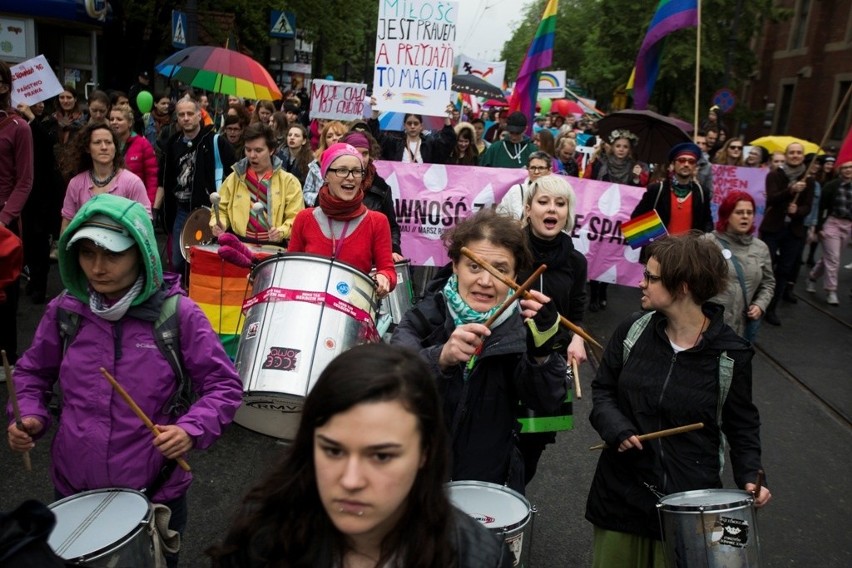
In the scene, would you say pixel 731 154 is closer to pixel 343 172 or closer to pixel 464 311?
pixel 343 172

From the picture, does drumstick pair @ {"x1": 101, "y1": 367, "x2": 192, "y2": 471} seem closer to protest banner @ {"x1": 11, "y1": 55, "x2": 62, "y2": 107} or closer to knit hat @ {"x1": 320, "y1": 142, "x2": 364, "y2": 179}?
knit hat @ {"x1": 320, "y1": 142, "x2": 364, "y2": 179}

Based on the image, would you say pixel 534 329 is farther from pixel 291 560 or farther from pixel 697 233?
pixel 291 560

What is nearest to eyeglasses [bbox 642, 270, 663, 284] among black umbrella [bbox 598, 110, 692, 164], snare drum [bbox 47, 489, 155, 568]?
snare drum [bbox 47, 489, 155, 568]

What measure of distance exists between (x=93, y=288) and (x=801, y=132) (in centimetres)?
3113

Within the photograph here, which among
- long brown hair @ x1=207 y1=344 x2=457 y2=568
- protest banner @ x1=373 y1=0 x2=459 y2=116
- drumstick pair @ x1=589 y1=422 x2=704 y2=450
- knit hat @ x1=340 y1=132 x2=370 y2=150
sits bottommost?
drumstick pair @ x1=589 y1=422 x2=704 y2=450

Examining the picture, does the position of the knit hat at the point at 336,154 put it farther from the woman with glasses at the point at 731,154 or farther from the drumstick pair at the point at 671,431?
the woman with glasses at the point at 731,154

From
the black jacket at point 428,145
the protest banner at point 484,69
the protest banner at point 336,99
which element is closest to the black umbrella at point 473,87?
the protest banner at point 484,69

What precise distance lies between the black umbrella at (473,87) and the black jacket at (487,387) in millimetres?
16031

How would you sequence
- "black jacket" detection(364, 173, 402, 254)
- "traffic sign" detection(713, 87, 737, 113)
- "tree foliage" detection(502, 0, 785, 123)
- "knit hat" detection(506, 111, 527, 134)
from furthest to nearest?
"tree foliage" detection(502, 0, 785, 123) < "traffic sign" detection(713, 87, 737, 113) < "knit hat" detection(506, 111, 527, 134) < "black jacket" detection(364, 173, 402, 254)

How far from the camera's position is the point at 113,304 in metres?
2.40

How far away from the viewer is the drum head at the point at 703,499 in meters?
2.45

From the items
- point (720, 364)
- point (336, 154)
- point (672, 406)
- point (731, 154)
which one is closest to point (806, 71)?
point (731, 154)

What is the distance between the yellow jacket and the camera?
5375 mm

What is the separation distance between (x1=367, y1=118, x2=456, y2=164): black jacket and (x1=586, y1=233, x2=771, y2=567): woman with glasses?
6.71 meters
